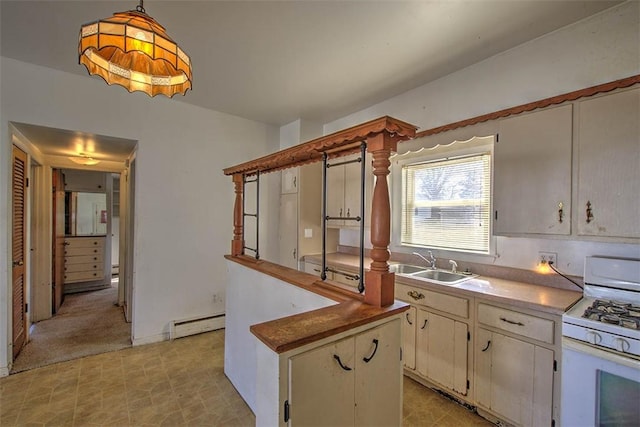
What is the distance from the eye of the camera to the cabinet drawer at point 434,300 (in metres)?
2.09

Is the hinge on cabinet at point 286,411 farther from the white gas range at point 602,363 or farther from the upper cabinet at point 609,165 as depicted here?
the upper cabinet at point 609,165

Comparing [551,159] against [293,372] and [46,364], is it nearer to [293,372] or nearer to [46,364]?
[293,372]

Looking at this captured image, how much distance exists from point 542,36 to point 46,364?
5171 mm

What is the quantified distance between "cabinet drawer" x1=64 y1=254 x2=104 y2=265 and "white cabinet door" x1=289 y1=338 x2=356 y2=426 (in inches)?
234

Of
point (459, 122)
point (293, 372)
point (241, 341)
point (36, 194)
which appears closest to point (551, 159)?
point (459, 122)

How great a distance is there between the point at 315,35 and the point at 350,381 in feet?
7.46

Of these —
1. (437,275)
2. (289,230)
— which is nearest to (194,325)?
(289,230)

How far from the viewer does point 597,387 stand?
1461 millimetres

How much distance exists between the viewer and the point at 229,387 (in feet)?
7.83

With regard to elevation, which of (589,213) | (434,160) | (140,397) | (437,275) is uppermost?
(434,160)

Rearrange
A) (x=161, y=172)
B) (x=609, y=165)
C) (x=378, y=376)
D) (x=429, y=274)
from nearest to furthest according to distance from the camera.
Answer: (x=378, y=376), (x=609, y=165), (x=429, y=274), (x=161, y=172)

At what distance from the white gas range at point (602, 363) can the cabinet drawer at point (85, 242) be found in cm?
672

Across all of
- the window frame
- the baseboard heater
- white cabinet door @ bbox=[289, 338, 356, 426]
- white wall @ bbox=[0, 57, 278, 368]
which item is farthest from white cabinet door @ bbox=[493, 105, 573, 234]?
the baseboard heater

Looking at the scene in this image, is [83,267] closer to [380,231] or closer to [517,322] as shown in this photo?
[380,231]
